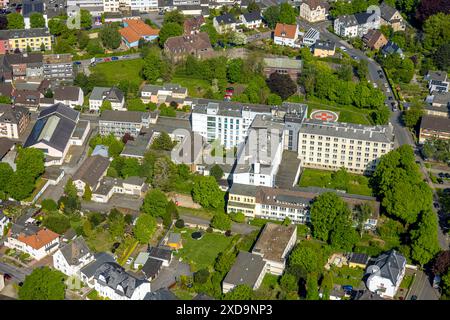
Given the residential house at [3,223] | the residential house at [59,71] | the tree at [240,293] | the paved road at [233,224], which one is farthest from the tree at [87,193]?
the residential house at [59,71]

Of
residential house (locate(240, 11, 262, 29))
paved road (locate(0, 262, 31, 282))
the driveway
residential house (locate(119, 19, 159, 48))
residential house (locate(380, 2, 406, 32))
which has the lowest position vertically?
paved road (locate(0, 262, 31, 282))

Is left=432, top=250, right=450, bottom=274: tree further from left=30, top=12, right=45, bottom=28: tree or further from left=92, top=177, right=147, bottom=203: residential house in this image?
left=30, top=12, right=45, bottom=28: tree

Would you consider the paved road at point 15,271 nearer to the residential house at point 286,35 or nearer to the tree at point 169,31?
the tree at point 169,31

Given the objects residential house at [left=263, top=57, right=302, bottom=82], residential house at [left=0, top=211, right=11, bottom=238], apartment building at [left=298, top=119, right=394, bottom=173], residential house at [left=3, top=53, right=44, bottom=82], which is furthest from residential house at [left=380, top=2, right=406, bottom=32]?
residential house at [left=0, top=211, right=11, bottom=238]

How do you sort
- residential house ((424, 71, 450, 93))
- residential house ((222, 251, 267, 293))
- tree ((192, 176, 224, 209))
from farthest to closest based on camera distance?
residential house ((424, 71, 450, 93)) < tree ((192, 176, 224, 209)) < residential house ((222, 251, 267, 293))

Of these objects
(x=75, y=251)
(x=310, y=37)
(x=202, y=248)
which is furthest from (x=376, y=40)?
(x=75, y=251)

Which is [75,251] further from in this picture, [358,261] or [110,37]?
[110,37]
